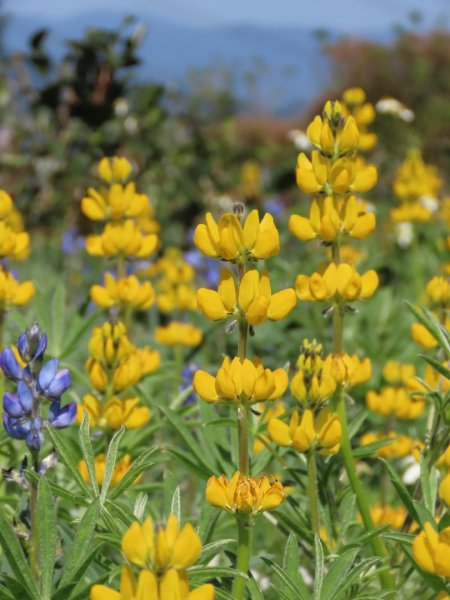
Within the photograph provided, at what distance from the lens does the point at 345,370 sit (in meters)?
1.26

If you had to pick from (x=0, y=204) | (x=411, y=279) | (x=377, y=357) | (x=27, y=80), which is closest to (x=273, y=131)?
(x=27, y=80)

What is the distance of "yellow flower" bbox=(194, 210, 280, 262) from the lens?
1.04m

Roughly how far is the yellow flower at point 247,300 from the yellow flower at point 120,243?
769mm

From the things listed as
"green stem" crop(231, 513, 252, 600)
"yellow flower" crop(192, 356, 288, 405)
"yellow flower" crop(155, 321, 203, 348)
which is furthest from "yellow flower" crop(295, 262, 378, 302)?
"yellow flower" crop(155, 321, 203, 348)

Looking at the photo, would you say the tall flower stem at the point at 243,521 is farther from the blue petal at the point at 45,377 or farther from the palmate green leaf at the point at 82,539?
the blue petal at the point at 45,377

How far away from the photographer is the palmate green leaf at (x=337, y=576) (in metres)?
1.01

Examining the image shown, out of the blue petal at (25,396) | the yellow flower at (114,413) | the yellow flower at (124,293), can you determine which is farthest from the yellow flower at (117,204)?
the blue petal at (25,396)

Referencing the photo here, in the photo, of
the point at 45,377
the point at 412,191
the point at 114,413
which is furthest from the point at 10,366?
the point at 412,191

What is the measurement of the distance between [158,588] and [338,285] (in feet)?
2.09

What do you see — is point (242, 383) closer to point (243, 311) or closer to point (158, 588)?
point (243, 311)

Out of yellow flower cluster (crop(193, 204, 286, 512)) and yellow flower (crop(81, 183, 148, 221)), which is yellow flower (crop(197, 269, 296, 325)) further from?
yellow flower (crop(81, 183, 148, 221))

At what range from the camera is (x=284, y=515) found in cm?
128

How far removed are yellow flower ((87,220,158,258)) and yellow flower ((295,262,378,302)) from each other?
605 mm

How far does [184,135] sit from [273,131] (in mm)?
10762
